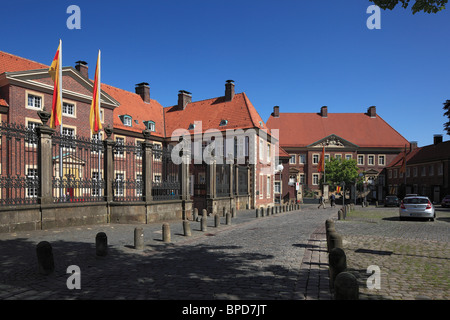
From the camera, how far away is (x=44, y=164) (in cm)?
1141

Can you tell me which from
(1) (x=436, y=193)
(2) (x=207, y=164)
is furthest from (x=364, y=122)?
(2) (x=207, y=164)

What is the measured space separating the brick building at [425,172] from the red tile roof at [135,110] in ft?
110

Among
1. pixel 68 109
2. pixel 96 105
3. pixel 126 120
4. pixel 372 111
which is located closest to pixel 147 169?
pixel 96 105

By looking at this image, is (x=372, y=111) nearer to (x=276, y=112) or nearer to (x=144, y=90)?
(x=276, y=112)

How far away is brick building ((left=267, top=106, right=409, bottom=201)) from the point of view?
6106cm

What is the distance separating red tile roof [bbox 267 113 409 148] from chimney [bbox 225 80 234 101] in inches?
974

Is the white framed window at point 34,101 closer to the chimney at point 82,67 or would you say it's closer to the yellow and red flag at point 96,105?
the chimney at point 82,67

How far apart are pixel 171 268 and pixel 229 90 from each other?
35.1 metres

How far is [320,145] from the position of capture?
2421 inches

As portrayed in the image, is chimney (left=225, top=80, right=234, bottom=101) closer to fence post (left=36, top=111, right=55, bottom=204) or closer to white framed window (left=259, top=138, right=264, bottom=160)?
white framed window (left=259, top=138, right=264, bottom=160)

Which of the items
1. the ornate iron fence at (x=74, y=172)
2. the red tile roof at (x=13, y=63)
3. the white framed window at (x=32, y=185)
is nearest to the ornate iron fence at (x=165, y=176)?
the ornate iron fence at (x=74, y=172)
